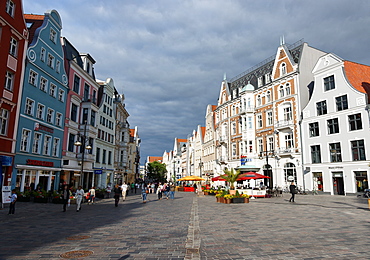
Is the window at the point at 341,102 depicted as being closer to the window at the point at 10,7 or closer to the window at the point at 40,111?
the window at the point at 40,111

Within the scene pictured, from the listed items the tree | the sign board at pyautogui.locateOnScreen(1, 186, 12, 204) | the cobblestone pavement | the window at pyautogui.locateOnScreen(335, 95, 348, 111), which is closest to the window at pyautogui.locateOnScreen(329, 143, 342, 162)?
the window at pyautogui.locateOnScreen(335, 95, 348, 111)

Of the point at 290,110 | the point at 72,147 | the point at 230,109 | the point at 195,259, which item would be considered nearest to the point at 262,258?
the point at 195,259

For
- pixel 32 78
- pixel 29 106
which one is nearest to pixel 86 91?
pixel 32 78

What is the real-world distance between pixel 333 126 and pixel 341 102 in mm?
2962

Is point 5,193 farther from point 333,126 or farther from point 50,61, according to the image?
point 333,126

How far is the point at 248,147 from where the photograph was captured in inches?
1788

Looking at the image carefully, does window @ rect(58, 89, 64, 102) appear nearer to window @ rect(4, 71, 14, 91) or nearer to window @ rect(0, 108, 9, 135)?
window @ rect(4, 71, 14, 91)

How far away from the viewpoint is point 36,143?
25.3 meters

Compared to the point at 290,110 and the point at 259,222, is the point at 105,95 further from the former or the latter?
the point at 259,222

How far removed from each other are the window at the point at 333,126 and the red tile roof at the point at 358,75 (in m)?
4.15

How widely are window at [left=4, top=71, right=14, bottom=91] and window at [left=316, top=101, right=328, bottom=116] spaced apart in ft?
111

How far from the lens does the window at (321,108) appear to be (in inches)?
1329

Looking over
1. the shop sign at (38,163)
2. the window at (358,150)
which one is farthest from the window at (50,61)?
the window at (358,150)

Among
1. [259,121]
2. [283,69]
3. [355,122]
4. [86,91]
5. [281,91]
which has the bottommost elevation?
[355,122]
